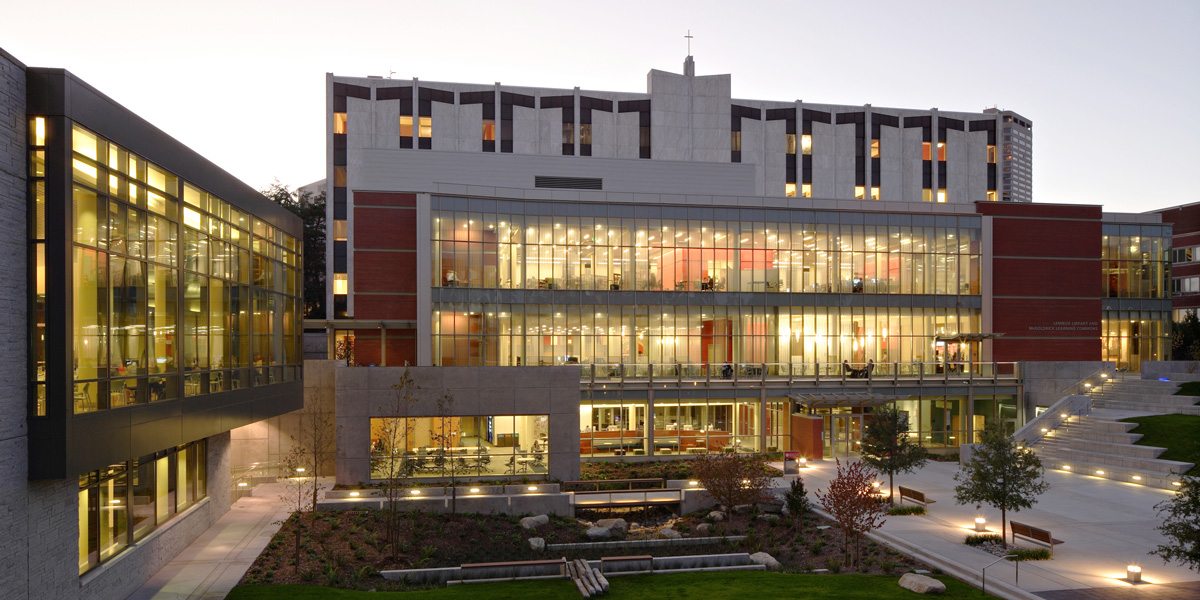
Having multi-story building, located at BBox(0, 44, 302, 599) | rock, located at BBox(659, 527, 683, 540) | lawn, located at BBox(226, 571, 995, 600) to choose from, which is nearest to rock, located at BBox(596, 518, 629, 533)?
rock, located at BBox(659, 527, 683, 540)

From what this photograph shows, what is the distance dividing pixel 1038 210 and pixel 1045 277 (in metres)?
4.29

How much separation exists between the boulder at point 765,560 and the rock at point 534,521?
7.67 m

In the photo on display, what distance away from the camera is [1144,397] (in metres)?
41.0

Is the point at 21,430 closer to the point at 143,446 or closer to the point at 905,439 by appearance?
the point at 143,446

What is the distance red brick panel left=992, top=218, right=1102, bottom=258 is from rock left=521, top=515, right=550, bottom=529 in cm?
3697

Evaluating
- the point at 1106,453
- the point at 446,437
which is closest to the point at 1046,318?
the point at 1106,453

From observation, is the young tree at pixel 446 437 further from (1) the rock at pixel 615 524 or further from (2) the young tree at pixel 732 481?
(2) the young tree at pixel 732 481

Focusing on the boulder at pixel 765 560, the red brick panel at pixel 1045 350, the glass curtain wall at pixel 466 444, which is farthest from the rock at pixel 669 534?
the red brick panel at pixel 1045 350

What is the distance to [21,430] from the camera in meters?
14.3

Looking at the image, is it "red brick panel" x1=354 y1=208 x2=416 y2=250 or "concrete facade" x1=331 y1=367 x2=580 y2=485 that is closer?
"concrete facade" x1=331 y1=367 x2=580 y2=485

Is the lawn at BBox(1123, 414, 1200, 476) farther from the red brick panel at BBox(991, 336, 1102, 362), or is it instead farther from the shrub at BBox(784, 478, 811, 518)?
the shrub at BBox(784, 478, 811, 518)

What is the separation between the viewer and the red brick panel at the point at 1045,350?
166 ft

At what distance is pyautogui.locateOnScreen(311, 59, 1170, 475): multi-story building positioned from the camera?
1714 inches

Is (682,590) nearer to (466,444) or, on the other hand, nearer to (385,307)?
(466,444)
